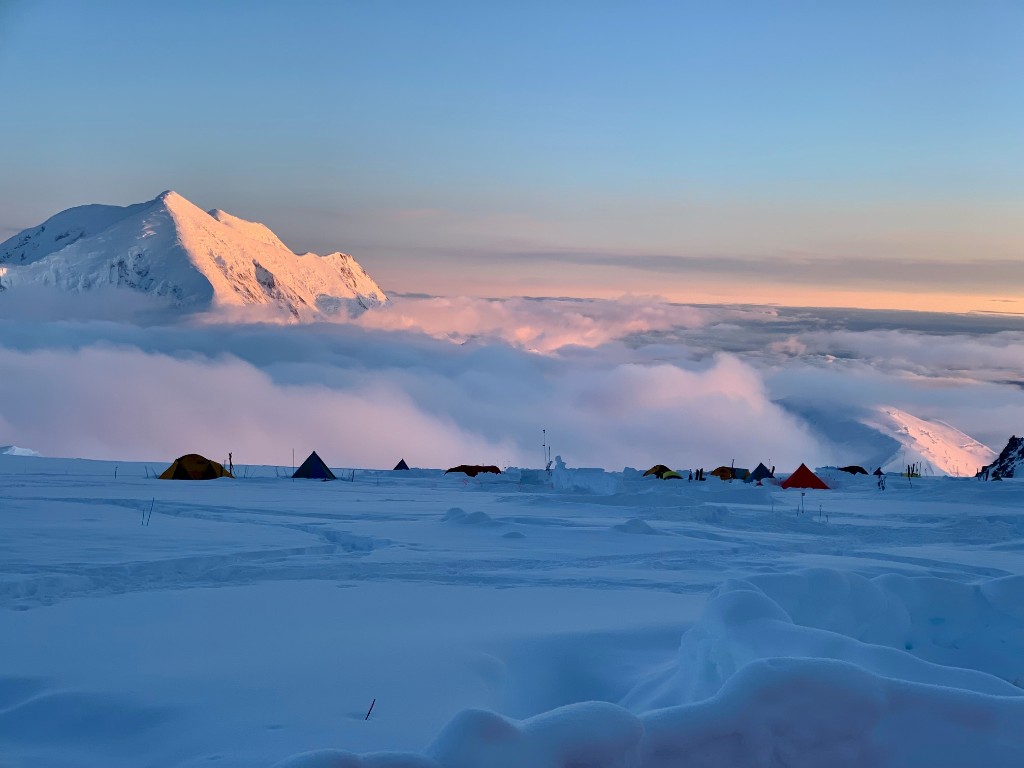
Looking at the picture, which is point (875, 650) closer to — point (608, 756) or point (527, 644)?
point (608, 756)

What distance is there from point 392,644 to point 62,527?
27.3 ft

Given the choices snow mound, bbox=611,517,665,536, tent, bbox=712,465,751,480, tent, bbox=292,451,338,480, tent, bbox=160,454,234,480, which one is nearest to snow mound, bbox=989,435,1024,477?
tent, bbox=712,465,751,480

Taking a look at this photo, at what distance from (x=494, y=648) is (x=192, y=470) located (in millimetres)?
25252

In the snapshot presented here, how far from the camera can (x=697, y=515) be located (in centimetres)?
1852

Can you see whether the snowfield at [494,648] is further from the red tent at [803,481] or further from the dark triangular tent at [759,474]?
the dark triangular tent at [759,474]

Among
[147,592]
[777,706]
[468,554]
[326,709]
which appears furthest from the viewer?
[468,554]

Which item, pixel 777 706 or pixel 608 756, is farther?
pixel 777 706

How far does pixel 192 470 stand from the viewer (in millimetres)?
29531

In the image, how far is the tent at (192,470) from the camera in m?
29.2

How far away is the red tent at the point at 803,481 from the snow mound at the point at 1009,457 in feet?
46.7

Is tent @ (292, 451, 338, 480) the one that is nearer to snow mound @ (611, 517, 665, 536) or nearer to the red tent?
the red tent

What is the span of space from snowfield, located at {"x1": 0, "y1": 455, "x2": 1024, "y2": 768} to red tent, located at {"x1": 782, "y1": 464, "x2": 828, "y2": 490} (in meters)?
18.9

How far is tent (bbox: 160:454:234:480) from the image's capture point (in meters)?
29.2

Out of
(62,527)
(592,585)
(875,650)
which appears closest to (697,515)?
(592,585)
